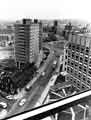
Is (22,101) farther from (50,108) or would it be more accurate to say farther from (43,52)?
(50,108)

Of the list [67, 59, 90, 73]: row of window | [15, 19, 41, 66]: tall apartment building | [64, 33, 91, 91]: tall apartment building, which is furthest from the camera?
[67, 59, 90, 73]: row of window

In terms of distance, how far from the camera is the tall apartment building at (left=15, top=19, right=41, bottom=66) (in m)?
1.43

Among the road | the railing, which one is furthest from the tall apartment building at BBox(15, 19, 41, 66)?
the railing

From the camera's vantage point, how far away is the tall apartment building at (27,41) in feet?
4.69

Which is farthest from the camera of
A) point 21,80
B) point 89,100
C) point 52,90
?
point 52,90

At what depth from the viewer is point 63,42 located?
173 cm

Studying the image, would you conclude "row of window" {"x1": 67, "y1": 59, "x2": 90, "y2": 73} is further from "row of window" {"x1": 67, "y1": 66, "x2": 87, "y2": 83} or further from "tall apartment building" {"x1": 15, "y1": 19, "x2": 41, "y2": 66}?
"tall apartment building" {"x1": 15, "y1": 19, "x2": 41, "y2": 66}

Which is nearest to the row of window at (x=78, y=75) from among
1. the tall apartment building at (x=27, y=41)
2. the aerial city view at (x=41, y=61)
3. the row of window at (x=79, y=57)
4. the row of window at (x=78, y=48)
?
the aerial city view at (x=41, y=61)

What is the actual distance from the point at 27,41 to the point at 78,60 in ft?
2.45

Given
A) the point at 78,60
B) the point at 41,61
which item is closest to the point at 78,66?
the point at 78,60

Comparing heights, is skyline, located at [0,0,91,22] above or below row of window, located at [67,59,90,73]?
above

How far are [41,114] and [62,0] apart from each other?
1.27 m

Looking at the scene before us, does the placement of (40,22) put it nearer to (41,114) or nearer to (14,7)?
(14,7)

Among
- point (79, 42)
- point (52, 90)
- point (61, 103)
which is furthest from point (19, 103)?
point (79, 42)
